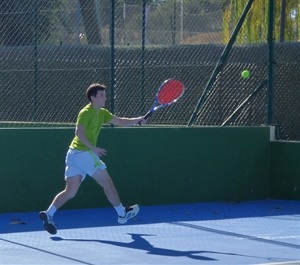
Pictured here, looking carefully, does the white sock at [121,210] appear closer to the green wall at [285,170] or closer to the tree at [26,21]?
the green wall at [285,170]

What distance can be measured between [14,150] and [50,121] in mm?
2996

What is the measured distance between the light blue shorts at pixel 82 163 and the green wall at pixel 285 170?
385 centimetres

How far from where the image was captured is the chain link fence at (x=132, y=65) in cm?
1454

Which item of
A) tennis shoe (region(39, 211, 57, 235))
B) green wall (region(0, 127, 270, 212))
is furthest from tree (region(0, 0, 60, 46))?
tennis shoe (region(39, 211, 57, 235))

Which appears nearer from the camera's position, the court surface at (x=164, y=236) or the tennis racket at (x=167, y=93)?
the court surface at (x=164, y=236)

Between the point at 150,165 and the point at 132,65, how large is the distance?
2895 mm

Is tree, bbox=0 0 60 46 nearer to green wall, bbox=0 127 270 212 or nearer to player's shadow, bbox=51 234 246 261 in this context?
green wall, bbox=0 127 270 212

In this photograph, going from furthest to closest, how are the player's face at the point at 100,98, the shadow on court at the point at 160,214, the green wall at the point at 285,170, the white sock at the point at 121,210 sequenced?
1. the green wall at the point at 285,170
2. the shadow on court at the point at 160,214
3. the white sock at the point at 121,210
4. the player's face at the point at 100,98

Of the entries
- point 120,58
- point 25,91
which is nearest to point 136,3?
point 120,58

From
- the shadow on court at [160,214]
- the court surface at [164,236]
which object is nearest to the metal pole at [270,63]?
the shadow on court at [160,214]

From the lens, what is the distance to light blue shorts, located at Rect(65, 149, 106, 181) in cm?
1023

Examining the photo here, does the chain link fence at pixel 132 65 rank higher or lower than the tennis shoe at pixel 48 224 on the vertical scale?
higher

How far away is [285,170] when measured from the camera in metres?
13.4

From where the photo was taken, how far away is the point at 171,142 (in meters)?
12.7
